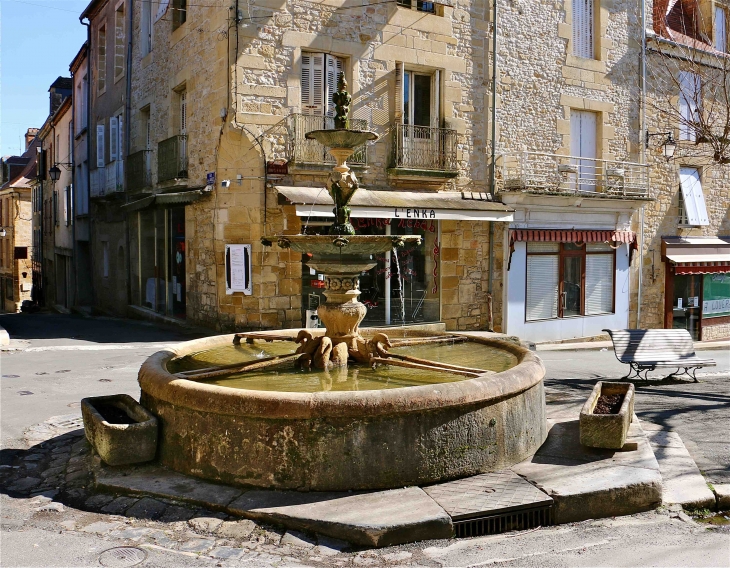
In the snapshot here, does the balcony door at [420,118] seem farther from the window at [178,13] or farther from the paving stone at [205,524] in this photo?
the paving stone at [205,524]

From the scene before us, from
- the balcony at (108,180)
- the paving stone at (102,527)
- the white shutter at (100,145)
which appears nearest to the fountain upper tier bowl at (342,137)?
the paving stone at (102,527)

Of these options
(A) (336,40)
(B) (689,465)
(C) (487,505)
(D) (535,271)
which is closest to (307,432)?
(C) (487,505)

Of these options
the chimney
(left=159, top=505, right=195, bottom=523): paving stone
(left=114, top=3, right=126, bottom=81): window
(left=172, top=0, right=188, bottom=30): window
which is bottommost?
(left=159, top=505, right=195, bottom=523): paving stone

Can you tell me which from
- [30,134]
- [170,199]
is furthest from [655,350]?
[30,134]

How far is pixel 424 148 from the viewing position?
15188 mm

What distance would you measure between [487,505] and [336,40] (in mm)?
11594

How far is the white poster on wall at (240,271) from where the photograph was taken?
1371 centimetres

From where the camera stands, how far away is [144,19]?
18438 millimetres

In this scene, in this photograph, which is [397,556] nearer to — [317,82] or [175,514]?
[175,514]

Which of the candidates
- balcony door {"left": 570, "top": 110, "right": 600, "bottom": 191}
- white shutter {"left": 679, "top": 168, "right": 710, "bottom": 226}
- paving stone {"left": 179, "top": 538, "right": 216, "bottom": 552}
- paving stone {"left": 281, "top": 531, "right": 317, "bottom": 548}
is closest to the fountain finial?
paving stone {"left": 281, "top": 531, "right": 317, "bottom": 548}

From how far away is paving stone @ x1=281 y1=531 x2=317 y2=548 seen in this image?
14.1 ft

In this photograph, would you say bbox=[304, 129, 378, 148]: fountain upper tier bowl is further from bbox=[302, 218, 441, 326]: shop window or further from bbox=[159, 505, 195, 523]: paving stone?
bbox=[302, 218, 441, 326]: shop window

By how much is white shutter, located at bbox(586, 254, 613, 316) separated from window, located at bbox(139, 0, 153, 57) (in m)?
12.6

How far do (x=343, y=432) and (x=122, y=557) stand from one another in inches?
62.6
